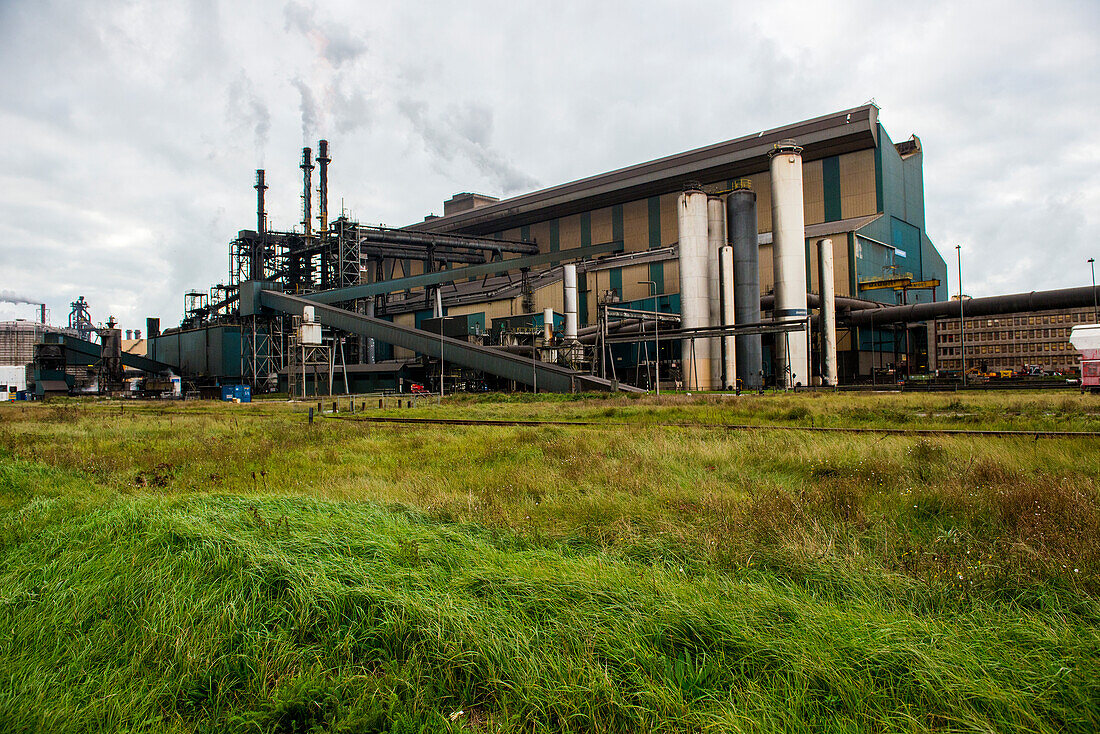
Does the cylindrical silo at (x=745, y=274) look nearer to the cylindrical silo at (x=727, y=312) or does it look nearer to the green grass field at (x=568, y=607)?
the cylindrical silo at (x=727, y=312)

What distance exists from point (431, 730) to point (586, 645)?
870 mm

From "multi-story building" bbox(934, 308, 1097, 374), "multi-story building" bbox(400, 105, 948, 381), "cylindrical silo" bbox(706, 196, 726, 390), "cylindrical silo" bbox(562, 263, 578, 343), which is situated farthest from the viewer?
"multi-story building" bbox(934, 308, 1097, 374)

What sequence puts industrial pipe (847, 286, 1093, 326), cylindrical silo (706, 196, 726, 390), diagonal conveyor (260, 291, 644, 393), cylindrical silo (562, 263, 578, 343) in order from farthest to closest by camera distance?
cylindrical silo (562, 263, 578, 343), cylindrical silo (706, 196, 726, 390), diagonal conveyor (260, 291, 644, 393), industrial pipe (847, 286, 1093, 326)

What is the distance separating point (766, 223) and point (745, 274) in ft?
46.5

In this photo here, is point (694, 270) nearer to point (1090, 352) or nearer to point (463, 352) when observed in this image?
point (463, 352)

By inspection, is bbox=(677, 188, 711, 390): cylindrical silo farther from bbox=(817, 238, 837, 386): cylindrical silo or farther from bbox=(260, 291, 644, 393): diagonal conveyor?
bbox=(260, 291, 644, 393): diagonal conveyor

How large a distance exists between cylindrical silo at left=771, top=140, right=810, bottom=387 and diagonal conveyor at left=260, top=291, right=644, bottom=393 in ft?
33.5

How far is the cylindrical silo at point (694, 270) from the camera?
140 feet

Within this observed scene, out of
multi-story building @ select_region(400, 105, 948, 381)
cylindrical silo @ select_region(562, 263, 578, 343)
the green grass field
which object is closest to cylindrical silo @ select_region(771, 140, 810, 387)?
multi-story building @ select_region(400, 105, 948, 381)

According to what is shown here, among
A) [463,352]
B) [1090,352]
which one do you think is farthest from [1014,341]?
[463,352]

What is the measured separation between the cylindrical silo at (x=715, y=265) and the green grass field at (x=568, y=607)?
35.4m

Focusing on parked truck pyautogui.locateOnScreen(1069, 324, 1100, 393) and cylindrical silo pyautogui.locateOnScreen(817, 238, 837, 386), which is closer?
parked truck pyautogui.locateOnScreen(1069, 324, 1100, 393)

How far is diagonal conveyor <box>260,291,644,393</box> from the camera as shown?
37.4 metres

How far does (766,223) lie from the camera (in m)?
53.5
